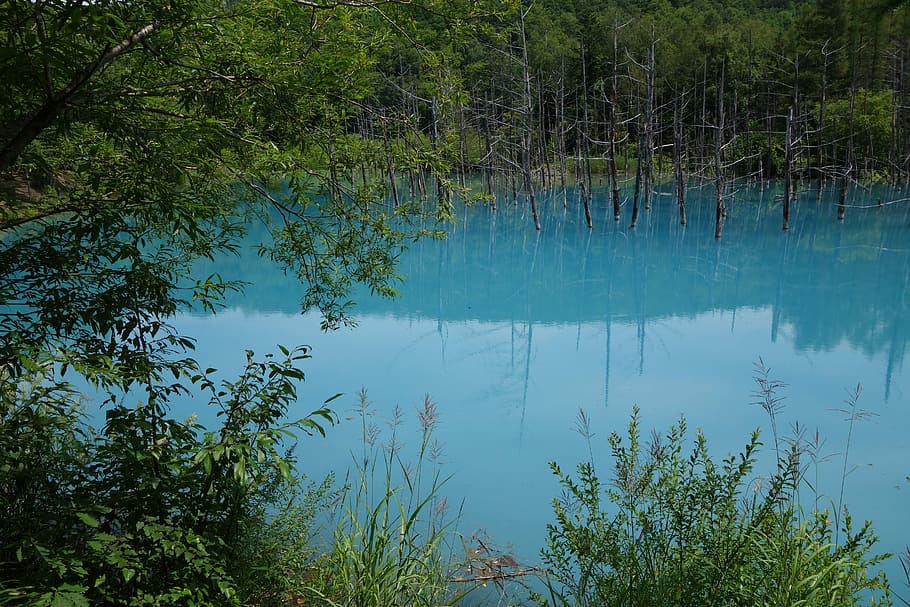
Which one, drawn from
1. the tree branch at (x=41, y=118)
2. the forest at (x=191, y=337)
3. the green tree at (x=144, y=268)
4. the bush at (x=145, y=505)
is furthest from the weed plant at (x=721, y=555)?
the tree branch at (x=41, y=118)

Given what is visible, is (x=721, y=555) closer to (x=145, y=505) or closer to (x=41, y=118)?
(x=145, y=505)

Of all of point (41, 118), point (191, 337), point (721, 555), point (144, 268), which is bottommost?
point (721, 555)

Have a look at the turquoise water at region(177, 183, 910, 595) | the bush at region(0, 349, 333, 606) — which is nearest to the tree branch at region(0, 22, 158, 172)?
the bush at region(0, 349, 333, 606)

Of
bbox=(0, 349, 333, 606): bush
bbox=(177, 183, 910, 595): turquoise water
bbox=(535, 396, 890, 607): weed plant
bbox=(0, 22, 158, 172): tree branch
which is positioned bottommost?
bbox=(177, 183, 910, 595): turquoise water

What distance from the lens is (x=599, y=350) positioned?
953cm

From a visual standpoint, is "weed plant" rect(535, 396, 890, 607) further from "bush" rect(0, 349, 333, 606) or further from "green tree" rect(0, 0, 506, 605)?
"green tree" rect(0, 0, 506, 605)

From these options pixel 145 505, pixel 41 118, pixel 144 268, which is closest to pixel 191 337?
pixel 144 268

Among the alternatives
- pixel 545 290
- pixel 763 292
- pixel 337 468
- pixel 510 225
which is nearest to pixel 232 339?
pixel 337 468

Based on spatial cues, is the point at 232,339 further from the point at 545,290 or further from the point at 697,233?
the point at 697,233

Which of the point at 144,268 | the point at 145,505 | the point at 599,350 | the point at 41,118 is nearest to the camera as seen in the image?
the point at 41,118

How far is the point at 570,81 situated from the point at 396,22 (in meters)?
35.2

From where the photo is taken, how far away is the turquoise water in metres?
5.98

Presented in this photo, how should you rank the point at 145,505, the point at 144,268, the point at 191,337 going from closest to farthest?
the point at 145,505 < the point at 144,268 < the point at 191,337

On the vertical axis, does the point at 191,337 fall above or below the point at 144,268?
below
